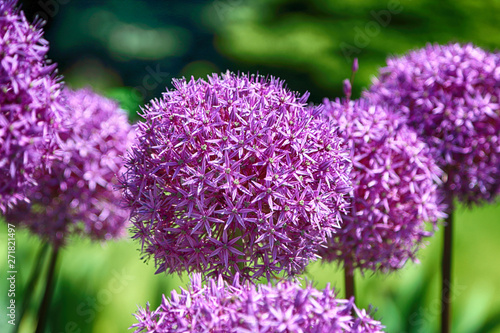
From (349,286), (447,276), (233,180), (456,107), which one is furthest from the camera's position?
(447,276)

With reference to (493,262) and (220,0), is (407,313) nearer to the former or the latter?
(493,262)

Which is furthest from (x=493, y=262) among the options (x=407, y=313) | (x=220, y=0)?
(x=220, y=0)

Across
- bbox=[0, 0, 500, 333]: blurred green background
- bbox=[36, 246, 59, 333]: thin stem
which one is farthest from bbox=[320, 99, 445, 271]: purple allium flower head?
bbox=[0, 0, 500, 333]: blurred green background

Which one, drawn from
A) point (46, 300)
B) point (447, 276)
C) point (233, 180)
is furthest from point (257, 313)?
point (447, 276)

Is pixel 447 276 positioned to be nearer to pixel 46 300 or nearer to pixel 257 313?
pixel 257 313

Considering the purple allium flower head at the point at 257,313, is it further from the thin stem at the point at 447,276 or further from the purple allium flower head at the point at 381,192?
the thin stem at the point at 447,276
